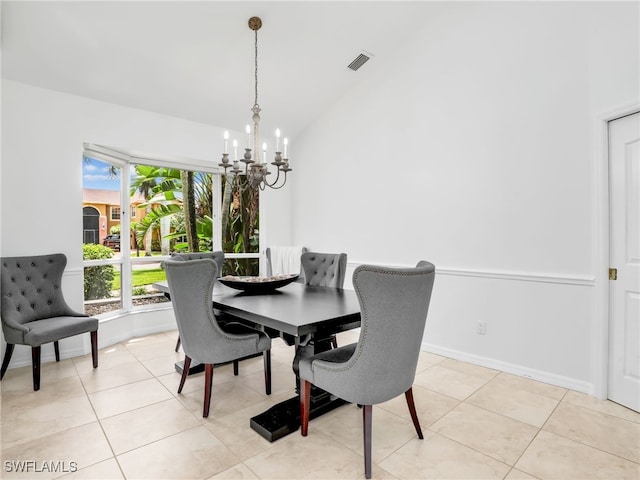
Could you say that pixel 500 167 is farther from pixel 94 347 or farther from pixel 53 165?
pixel 53 165

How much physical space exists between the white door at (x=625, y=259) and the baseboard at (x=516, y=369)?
19 cm

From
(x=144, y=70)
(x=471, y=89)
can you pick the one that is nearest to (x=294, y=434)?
(x=471, y=89)

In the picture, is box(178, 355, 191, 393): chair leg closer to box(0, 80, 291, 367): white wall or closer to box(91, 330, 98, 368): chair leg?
box(91, 330, 98, 368): chair leg

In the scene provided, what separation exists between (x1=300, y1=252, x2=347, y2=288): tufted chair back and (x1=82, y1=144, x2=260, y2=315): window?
1335 mm

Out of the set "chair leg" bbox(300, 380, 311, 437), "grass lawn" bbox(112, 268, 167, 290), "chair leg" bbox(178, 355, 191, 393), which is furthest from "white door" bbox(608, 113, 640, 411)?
"grass lawn" bbox(112, 268, 167, 290)

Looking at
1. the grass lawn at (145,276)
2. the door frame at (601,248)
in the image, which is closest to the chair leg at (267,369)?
the grass lawn at (145,276)

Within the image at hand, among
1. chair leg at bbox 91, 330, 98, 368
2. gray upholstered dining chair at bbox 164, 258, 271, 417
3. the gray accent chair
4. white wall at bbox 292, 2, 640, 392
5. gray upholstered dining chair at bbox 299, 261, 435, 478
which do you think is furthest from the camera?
chair leg at bbox 91, 330, 98, 368

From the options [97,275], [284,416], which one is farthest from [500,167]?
[97,275]

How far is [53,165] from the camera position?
3.32 metres

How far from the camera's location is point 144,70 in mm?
3365

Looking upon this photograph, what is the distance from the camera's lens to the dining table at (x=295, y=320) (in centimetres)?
186

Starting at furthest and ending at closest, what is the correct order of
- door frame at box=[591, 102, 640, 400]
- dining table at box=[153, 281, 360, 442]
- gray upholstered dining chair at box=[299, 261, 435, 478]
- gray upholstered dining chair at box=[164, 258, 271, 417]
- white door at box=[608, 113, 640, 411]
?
door frame at box=[591, 102, 640, 400] < white door at box=[608, 113, 640, 411] < gray upholstered dining chair at box=[164, 258, 271, 417] < dining table at box=[153, 281, 360, 442] < gray upholstered dining chair at box=[299, 261, 435, 478]

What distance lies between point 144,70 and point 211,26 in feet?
2.83

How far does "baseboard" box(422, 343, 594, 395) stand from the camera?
261 centimetres
